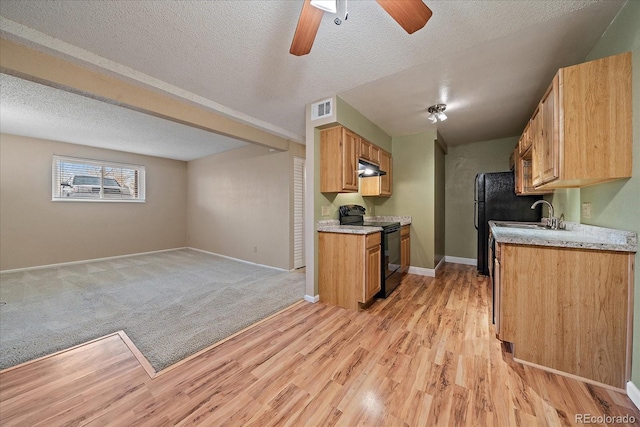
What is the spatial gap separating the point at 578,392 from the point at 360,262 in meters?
1.76

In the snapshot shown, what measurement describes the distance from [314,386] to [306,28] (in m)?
2.27

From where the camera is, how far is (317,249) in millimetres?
2980

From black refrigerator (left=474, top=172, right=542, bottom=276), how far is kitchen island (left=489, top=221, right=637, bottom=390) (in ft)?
6.90

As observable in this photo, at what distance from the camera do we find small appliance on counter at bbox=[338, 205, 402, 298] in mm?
2977

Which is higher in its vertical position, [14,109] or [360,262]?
[14,109]

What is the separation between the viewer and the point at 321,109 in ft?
9.39

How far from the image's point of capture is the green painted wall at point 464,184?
180 inches

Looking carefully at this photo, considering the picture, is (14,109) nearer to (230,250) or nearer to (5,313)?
(5,313)

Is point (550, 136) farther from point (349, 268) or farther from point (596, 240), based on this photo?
point (349, 268)

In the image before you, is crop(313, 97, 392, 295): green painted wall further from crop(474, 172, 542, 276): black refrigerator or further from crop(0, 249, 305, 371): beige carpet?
crop(474, 172, 542, 276): black refrigerator

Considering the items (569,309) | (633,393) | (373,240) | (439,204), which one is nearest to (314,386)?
(373,240)

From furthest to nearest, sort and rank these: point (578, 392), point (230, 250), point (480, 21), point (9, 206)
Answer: point (230, 250) → point (9, 206) → point (480, 21) → point (578, 392)

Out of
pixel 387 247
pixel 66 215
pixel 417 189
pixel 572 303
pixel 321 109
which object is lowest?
pixel 572 303

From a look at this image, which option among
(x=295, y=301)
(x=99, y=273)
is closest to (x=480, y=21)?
(x=295, y=301)
